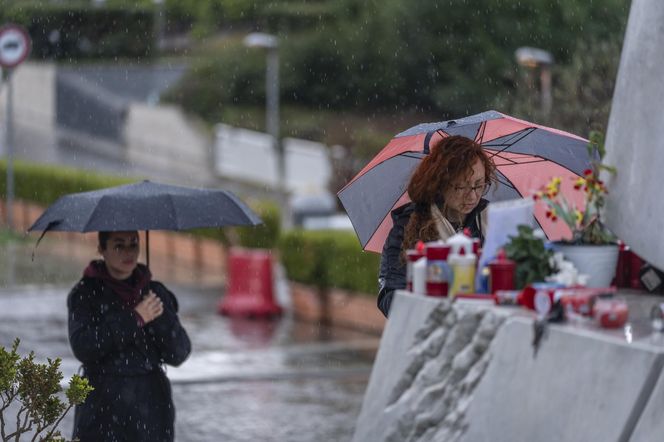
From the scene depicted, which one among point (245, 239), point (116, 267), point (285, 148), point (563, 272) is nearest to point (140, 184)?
point (116, 267)

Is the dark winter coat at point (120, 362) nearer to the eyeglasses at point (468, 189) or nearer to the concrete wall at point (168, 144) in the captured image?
the eyeglasses at point (468, 189)

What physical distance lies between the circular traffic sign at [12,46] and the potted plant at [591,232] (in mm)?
15784

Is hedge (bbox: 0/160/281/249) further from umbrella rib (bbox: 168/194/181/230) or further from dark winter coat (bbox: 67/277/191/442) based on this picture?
dark winter coat (bbox: 67/277/191/442)

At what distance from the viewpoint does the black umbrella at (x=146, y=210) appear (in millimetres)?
6129

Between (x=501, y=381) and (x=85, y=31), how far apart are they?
3949cm

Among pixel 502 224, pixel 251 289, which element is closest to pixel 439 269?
pixel 502 224

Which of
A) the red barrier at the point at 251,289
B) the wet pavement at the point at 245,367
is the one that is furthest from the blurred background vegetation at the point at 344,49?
the wet pavement at the point at 245,367

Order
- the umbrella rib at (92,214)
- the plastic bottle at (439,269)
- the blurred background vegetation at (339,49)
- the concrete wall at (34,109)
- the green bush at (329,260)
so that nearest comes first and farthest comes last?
the plastic bottle at (439,269) → the umbrella rib at (92,214) → the green bush at (329,260) → the concrete wall at (34,109) → the blurred background vegetation at (339,49)

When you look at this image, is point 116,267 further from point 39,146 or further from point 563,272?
point 39,146

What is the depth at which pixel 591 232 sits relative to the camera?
4289 mm

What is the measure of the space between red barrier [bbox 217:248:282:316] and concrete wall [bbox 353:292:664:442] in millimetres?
10871

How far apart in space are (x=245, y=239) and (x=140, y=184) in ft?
42.2

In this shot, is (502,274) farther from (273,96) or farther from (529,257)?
(273,96)

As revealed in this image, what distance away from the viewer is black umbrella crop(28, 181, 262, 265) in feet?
20.1
